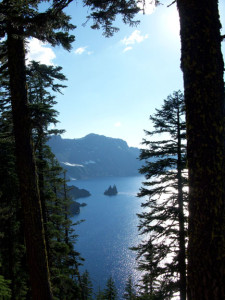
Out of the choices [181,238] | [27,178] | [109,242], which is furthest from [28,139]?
[109,242]

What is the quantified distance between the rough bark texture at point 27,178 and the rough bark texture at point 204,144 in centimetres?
367

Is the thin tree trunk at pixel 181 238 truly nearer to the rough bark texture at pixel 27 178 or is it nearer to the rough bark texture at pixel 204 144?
the rough bark texture at pixel 27 178

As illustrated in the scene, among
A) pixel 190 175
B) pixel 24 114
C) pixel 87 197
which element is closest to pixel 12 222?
pixel 24 114

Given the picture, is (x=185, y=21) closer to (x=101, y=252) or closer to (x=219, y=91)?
(x=219, y=91)

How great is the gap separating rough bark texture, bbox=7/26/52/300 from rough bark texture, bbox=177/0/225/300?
367 cm

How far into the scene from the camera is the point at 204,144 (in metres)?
2.47

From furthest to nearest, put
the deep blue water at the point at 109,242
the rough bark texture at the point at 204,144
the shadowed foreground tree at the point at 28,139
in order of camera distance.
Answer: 1. the deep blue water at the point at 109,242
2. the shadowed foreground tree at the point at 28,139
3. the rough bark texture at the point at 204,144

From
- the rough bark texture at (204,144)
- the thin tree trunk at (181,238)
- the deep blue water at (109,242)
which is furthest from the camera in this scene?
the deep blue water at (109,242)

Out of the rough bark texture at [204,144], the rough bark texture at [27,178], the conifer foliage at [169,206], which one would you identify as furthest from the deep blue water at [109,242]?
the rough bark texture at [204,144]

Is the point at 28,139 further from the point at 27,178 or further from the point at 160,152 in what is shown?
the point at 160,152

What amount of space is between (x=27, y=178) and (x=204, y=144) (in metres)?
4.05

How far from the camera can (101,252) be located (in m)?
50.4

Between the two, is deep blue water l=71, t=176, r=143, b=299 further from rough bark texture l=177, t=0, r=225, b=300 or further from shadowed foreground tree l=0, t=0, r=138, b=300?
rough bark texture l=177, t=0, r=225, b=300

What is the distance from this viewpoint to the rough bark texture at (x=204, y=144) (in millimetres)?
2355
